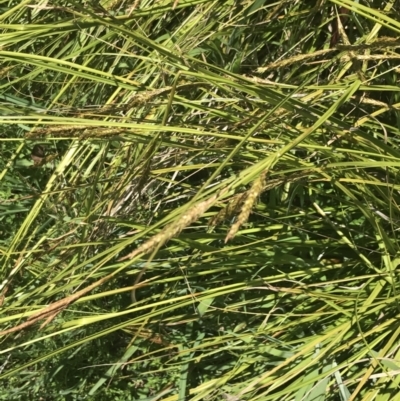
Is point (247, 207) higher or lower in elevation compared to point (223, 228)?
higher

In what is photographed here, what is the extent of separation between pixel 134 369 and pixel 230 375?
0.31 m

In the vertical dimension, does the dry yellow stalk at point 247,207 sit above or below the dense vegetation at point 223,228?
above

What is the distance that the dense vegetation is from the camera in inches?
37.2

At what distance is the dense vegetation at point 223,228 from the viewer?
944 mm

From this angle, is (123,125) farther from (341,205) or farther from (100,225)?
(341,205)

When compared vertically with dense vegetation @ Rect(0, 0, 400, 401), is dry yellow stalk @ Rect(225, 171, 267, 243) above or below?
above

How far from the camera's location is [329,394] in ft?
3.54

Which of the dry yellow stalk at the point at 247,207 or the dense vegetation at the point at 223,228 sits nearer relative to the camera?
the dry yellow stalk at the point at 247,207

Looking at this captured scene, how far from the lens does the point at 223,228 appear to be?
1.17 meters

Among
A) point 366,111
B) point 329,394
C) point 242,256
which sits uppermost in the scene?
point 366,111

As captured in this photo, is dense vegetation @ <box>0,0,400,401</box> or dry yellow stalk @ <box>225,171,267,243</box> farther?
dense vegetation @ <box>0,0,400,401</box>

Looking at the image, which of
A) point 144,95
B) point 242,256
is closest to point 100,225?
point 242,256

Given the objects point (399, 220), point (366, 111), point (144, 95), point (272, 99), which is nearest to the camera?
→ point (144, 95)

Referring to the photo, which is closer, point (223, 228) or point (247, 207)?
point (247, 207)
